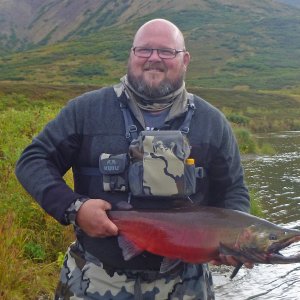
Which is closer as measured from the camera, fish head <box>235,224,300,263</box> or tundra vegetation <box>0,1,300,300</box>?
fish head <box>235,224,300,263</box>

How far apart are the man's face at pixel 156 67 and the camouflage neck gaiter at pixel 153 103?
0.03m

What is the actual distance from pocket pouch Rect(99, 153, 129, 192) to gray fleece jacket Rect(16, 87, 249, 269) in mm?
49

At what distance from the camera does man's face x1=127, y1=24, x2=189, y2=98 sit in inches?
120

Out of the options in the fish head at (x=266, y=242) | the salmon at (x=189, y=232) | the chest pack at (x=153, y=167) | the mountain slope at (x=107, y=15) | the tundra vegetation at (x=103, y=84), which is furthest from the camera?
the mountain slope at (x=107, y=15)

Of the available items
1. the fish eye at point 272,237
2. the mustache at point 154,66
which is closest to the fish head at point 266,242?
the fish eye at point 272,237

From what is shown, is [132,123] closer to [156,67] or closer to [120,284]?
[156,67]

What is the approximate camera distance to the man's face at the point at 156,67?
3041mm

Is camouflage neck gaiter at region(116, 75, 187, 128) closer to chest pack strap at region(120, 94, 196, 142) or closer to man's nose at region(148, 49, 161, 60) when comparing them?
chest pack strap at region(120, 94, 196, 142)

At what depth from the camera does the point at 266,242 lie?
269cm

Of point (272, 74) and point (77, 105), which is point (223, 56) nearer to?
point (272, 74)

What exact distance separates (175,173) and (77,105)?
66 centimetres

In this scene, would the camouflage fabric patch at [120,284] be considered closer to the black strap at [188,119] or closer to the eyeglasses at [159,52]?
the black strap at [188,119]

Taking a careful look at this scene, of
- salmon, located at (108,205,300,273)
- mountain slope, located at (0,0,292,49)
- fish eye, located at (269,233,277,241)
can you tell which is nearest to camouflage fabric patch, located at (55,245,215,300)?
salmon, located at (108,205,300,273)

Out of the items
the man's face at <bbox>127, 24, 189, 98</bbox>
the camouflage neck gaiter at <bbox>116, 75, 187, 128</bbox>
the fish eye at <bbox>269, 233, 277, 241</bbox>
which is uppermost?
the man's face at <bbox>127, 24, 189, 98</bbox>
